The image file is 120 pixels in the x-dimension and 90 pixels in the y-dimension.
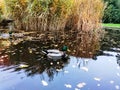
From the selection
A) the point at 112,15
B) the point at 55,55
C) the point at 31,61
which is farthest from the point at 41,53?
the point at 112,15

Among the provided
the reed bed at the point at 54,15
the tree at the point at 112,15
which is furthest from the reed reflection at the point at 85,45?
the tree at the point at 112,15

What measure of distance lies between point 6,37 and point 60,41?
2140 mm

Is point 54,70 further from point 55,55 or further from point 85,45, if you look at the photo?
point 85,45

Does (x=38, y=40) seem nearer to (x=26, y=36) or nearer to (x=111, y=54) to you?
(x=26, y=36)

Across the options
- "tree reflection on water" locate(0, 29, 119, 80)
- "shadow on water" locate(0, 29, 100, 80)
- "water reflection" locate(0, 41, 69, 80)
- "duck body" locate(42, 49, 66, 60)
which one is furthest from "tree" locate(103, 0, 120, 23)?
"duck body" locate(42, 49, 66, 60)

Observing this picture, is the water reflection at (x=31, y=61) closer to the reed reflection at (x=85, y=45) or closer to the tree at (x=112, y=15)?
the reed reflection at (x=85, y=45)

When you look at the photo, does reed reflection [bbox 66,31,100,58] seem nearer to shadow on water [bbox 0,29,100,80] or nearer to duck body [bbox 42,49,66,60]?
shadow on water [bbox 0,29,100,80]

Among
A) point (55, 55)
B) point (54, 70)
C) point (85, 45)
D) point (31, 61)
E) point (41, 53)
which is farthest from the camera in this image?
point (85, 45)

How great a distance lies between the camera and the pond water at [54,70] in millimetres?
6398

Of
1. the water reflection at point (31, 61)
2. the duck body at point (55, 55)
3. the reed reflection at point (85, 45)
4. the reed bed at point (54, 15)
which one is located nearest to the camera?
the water reflection at point (31, 61)

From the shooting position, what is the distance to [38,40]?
1148cm

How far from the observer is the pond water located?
640 cm

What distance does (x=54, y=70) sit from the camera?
292 inches

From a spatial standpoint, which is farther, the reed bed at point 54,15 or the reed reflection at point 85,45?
the reed bed at point 54,15
